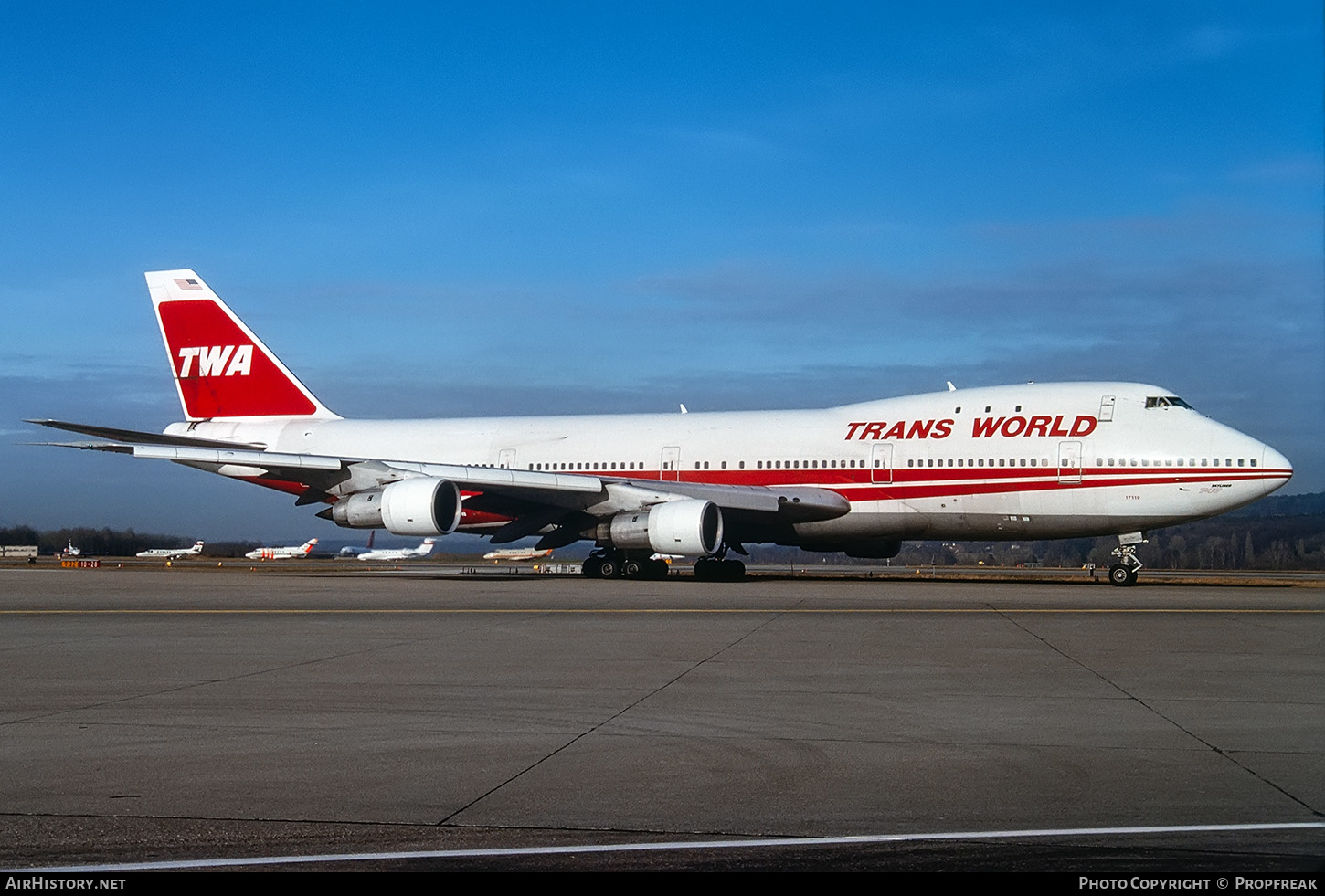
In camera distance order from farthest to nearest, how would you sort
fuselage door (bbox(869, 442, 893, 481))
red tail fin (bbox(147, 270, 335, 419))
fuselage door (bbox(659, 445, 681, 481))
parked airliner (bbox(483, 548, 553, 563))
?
parked airliner (bbox(483, 548, 553, 563)), red tail fin (bbox(147, 270, 335, 419)), fuselage door (bbox(659, 445, 681, 481)), fuselage door (bbox(869, 442, 893, 481))

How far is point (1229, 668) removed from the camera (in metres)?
12.1

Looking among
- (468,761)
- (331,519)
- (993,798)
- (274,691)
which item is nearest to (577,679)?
(274,691)

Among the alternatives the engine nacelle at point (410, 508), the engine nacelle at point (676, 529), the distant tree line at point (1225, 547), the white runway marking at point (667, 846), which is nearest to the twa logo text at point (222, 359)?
the engine nacelle at point (410, 508)

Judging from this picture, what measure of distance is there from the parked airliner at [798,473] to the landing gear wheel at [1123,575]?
0.03 m

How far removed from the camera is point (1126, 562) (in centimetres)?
2791

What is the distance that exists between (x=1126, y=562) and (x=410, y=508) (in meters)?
16.8

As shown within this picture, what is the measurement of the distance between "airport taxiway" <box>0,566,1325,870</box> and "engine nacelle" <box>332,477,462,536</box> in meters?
12.0

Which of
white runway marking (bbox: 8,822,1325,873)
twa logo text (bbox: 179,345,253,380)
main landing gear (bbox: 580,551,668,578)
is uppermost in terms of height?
twa logo text (bbox: 179,345,253,380)

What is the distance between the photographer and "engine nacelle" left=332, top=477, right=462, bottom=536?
2892 centimetres

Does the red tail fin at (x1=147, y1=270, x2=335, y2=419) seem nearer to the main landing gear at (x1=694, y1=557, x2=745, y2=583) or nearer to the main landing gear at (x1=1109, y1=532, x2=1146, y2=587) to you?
the main landing gear at (x1=694, y1=557, x2=745, y2=583)

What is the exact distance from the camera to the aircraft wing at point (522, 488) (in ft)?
96.5

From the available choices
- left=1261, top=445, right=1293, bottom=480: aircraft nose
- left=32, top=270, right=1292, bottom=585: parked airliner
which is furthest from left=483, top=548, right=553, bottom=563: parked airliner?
left=1261, top=445, right=1293, bottom=480: aircraft nose

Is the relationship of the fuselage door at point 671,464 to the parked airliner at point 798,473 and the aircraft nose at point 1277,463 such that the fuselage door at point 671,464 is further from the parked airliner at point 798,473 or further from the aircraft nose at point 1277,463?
the aircraft nose at point 1277,463

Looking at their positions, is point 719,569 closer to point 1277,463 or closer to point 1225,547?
point 1277,463
